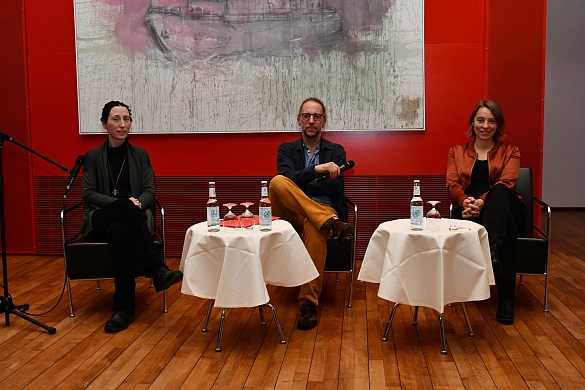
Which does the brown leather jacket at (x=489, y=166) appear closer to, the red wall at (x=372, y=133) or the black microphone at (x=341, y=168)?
the black microphone at (x=341, y=168)

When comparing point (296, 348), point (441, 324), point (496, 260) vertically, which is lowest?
point (296, 348)

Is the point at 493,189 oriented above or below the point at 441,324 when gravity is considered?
above

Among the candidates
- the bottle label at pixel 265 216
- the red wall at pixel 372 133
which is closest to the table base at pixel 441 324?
the bottle label at pixel 265 216

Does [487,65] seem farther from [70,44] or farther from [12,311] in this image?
[12,311]

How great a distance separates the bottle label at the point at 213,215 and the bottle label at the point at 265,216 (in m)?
0.24

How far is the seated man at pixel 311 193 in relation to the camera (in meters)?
3.85

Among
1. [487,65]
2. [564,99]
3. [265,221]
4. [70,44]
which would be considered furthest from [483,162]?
[564,99]

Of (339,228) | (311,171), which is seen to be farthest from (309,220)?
(311,171)

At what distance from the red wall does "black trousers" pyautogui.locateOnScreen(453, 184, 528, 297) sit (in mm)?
1284

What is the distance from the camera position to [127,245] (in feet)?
12.6

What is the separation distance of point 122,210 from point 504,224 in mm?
2285

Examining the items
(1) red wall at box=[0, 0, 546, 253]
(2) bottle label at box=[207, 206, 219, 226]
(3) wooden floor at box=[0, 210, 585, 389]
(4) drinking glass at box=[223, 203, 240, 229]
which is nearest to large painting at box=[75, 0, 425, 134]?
(1) red wall at box=[0, 0, 546, 253]

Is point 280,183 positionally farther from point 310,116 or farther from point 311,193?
point 310,116

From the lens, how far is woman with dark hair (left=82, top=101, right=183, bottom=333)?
12.4ft
